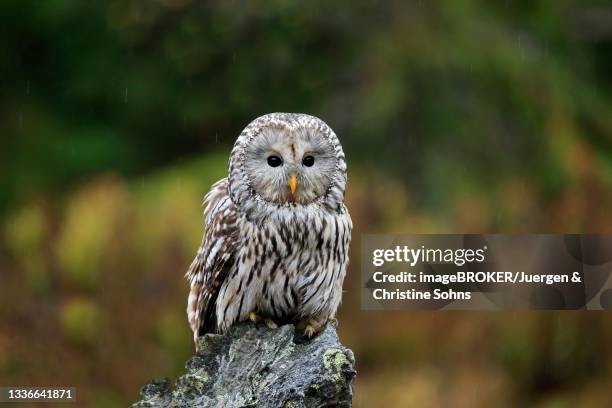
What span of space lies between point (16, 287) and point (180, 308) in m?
0.91

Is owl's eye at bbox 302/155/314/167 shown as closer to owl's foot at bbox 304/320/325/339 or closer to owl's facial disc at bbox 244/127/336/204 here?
owl's facial disc at bbox 244/127/336/204

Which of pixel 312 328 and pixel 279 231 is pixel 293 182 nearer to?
pixel 279 231

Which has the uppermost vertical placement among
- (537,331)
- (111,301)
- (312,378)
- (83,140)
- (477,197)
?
(83,140)

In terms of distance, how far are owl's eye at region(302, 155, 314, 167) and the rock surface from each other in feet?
1.47

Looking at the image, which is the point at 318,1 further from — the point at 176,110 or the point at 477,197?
the point at 477,197

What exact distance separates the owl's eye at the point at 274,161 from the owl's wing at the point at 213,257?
0.68 ft

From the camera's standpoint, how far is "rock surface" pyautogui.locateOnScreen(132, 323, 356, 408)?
2.32 meters

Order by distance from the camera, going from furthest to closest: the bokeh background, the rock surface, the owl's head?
the bokeh background, the owl's head, the rock surface

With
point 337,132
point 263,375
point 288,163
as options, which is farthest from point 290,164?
point 337,132

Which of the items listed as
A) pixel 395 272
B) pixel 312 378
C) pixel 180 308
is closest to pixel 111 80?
pixel 180 308

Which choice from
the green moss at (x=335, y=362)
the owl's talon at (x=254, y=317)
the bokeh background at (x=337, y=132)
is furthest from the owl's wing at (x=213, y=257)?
the bokeh background at (x=337, y=132)

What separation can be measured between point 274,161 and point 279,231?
0.20 metres

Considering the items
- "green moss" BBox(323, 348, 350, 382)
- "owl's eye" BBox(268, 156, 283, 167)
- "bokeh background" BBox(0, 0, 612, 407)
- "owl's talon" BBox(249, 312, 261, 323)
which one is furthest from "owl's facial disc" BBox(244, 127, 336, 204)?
"bokeh background" BBox(0, 0, 612, 407)

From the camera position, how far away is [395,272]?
4277mm
